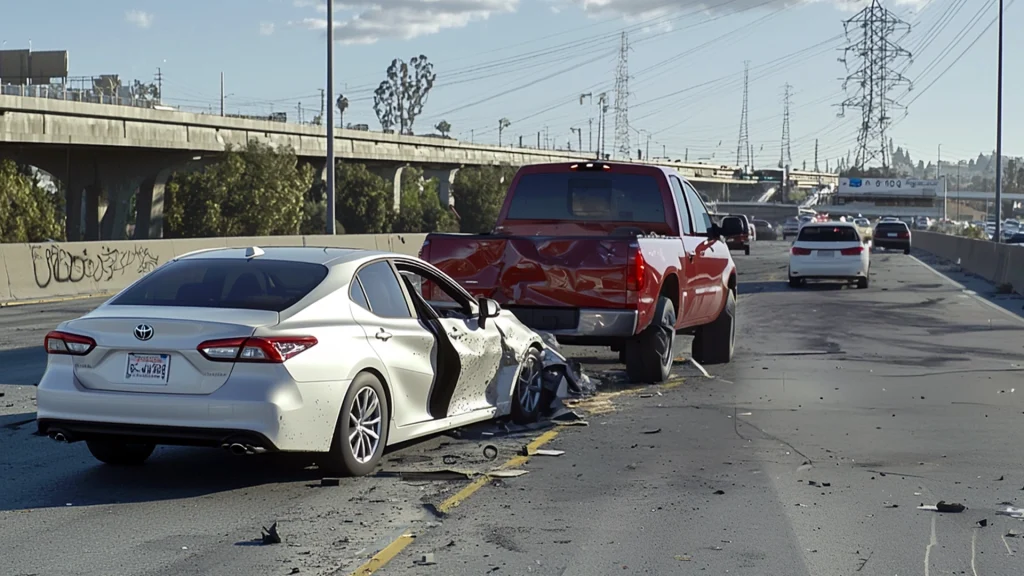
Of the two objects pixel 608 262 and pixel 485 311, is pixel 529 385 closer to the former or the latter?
pixel 485 311

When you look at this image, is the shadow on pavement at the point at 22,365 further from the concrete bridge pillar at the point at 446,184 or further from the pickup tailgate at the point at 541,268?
the concrete bridge pillar at the point at 446,184

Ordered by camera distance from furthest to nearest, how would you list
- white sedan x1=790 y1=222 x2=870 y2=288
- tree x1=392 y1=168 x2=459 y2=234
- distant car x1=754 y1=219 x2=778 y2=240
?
tree x1=392 y1=168 x2=459 y2=234
distant car x1=754 y1=219 x2=778 y2=240
white sedan x1=790 y1=222 x2=870 y2=288

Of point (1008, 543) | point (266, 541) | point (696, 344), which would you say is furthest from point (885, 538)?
point (696, 344)

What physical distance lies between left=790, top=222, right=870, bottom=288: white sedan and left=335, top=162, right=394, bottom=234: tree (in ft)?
203

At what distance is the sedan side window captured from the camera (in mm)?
8859

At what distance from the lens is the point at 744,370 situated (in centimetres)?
1493

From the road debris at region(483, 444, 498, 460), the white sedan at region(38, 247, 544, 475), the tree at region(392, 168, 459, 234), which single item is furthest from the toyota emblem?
the tree at region(392, 168, 459, 234)

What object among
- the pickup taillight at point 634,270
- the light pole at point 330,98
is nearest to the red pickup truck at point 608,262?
the pickup taillight at point 634,270

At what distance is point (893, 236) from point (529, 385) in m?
52.8

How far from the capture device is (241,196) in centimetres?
7425

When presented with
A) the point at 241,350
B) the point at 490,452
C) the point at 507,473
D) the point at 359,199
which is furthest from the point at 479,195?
the point at 241,350

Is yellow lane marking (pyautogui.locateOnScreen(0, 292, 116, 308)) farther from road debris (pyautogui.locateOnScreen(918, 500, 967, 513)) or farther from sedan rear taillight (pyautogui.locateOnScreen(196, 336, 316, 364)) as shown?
road debris (pyautogui.locateOnScreen(918, 500, 967, 513))

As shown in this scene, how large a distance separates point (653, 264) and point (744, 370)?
274 centimetres

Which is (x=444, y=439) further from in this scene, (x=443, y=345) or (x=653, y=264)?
(x=653, y=264)
